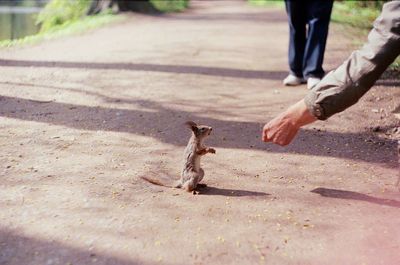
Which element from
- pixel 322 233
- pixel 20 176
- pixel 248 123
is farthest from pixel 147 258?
pixel 248 123

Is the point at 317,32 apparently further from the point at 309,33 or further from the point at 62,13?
the point at 62,13

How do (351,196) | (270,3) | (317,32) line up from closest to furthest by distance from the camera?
(351,196) < (317,32) < (270,3)

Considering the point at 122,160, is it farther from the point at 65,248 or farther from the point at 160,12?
the point at 160,12

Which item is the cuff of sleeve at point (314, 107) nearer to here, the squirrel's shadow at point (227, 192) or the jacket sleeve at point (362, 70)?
the jacket sleeve at point (362, 70)

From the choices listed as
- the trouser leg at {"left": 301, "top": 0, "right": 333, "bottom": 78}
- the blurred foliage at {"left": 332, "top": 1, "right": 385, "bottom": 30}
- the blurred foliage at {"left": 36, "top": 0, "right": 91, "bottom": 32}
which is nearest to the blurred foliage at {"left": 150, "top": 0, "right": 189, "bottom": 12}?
the blurred foliage at {"left": 36, "top": 0, "right": 91, "bottom": 32}

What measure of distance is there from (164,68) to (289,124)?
5010 mm

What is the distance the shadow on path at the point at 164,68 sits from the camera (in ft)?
25.0

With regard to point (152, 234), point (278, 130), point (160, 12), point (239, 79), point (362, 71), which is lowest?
point (160, 12)

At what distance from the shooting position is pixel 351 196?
3.51 m

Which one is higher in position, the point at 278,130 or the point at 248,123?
the point at 278,130

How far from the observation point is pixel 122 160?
4.08 m

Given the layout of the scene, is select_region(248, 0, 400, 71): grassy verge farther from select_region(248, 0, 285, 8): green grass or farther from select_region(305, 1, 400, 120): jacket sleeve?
select_region(305, 1, 400, 120): jacket sleeve

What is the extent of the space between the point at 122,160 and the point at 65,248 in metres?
1.41

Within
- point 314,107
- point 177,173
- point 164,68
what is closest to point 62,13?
point 164,68
